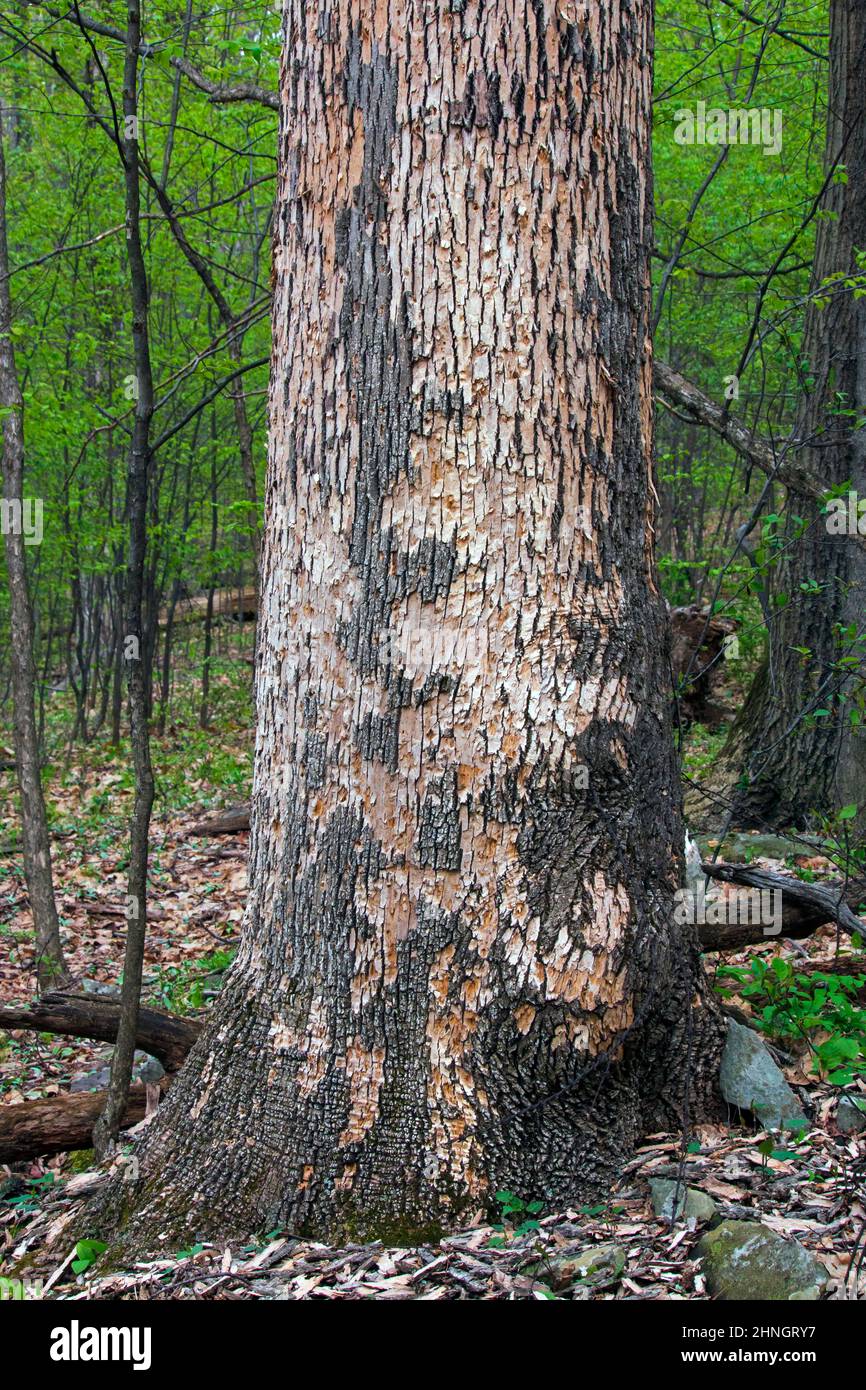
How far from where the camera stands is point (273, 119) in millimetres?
9773

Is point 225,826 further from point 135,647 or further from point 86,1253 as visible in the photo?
point 86,1253

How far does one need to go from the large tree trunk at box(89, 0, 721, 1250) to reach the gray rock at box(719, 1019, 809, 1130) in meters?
0.42

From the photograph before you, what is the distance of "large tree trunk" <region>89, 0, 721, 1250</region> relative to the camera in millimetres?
2418

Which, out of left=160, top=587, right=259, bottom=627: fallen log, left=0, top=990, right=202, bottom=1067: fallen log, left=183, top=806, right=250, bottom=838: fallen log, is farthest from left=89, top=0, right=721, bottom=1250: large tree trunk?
left=160, top=587, right=259, bottom=627: fallen log

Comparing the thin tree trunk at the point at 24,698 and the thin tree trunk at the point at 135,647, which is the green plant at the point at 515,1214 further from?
the thin tree trunk at the point at 24,698

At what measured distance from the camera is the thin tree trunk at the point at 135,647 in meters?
→ 3.34

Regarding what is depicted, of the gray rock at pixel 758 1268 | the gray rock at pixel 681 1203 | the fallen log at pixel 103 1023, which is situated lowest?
the fallen log at pixel 103 1023

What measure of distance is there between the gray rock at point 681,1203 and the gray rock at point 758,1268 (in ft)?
0.37

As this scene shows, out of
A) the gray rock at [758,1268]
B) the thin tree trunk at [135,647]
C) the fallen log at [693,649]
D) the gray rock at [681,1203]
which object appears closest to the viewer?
the gray rock at [758,1268]

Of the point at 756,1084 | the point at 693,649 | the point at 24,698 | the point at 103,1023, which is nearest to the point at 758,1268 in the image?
the point at 756,1084

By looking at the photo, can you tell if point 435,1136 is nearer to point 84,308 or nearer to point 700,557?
point 84,308

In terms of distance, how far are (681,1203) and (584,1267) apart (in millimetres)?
305

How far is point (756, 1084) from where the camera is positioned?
2.82m

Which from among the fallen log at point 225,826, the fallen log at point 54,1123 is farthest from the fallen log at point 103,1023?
the fallen log at point 225,826
